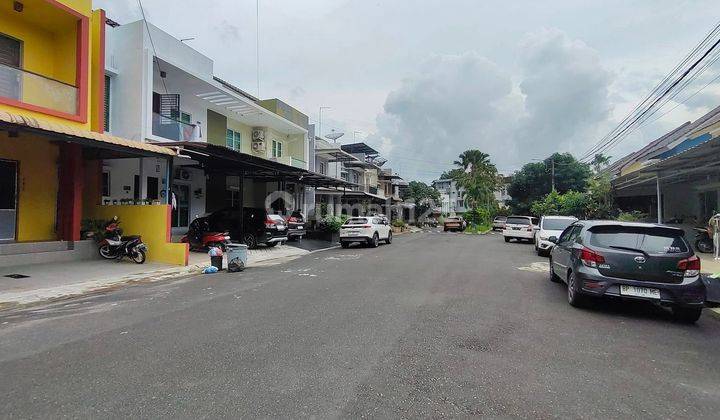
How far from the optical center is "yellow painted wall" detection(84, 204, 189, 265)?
12438 millimetres

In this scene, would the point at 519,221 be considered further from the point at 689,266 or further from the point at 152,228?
the point at 152,228

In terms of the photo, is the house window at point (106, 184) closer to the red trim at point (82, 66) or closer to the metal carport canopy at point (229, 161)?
the red trim at point (82, 66)

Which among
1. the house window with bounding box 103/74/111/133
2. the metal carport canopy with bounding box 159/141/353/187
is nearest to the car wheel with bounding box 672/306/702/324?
the metal carport canopy with bounding box 159/141/353/187

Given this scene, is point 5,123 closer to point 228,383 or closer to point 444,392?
point 228,383

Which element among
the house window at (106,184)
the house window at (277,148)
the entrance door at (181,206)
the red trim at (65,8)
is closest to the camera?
the red trim at (65,8)

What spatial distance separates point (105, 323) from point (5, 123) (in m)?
5.42

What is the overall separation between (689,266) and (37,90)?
15.4m

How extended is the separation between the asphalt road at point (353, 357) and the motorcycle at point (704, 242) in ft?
38.4

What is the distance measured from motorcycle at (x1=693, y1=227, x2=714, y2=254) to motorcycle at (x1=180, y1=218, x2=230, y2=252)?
17.8m

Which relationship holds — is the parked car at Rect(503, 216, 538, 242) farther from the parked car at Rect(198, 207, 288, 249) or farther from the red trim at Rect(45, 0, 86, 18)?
the red trim at Rect(45, 0, 86, 18)

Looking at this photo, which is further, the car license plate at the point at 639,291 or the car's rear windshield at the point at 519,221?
the car's rear windshield at the point at 519,221

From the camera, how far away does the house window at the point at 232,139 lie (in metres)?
22.5

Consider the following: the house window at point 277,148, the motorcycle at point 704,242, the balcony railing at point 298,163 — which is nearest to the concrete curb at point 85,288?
the balcony railing at point 298,163

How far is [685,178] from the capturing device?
734 inches
